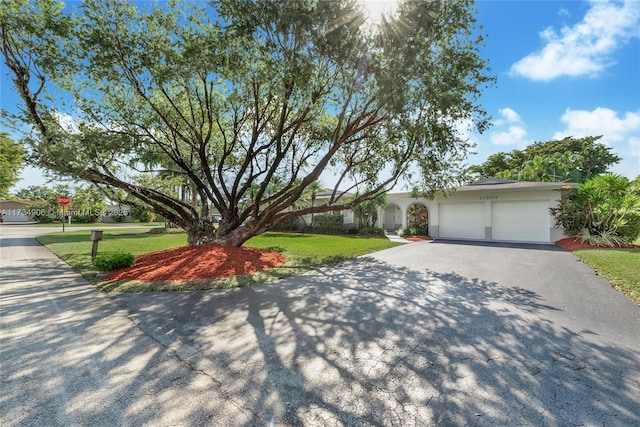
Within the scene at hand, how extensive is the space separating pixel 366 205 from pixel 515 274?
1178 cm

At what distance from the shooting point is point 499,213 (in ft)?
49.9

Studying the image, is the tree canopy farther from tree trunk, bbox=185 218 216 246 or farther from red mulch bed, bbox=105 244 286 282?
tree trunk, bbox=185 218 216 246

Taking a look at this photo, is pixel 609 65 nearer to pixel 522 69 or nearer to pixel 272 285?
pixel 522 69

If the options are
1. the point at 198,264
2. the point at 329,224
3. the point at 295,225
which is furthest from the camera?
the point at 295,225

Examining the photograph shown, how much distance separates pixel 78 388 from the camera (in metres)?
2.46

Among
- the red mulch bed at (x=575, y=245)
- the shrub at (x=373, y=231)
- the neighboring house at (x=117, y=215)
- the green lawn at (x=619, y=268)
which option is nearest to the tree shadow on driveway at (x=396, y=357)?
the green lawn at (x=619, y=268)

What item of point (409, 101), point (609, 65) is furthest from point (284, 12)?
point (609, 65)

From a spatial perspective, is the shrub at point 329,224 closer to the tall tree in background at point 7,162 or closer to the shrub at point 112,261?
the shrub at point 112,261

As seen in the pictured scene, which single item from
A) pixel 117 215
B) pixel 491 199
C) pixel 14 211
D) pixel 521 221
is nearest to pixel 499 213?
pixel 491 199

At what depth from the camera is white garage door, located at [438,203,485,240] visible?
619 inches

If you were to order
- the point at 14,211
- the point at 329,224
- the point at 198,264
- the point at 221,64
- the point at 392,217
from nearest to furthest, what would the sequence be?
1. the point at 221,64
2. the point at 198,264
3. the point at 329,224
4. the point at 392,217
5. the point at 14,211

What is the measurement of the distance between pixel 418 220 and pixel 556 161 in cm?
1969

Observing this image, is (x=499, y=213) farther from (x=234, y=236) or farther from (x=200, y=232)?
(x=200, y=232)

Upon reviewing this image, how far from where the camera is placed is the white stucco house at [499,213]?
45.3ft
